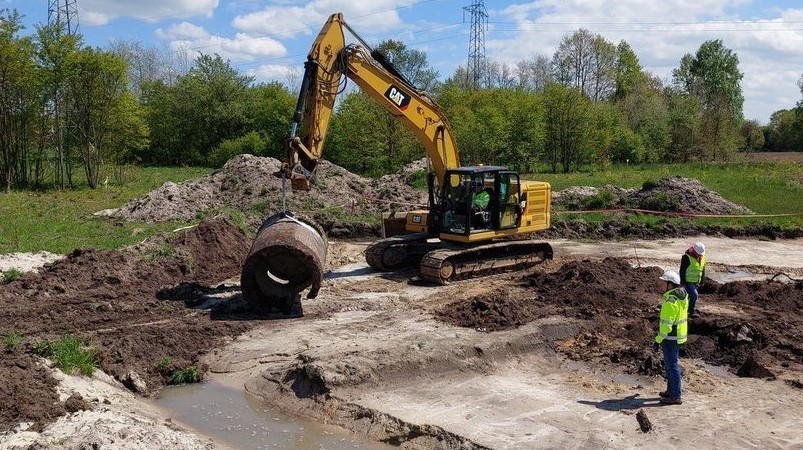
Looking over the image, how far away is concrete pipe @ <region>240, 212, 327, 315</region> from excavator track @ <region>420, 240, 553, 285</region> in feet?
9.18

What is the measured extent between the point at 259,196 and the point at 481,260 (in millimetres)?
10125

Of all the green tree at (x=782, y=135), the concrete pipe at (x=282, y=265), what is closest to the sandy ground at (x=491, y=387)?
the concrete pipe at (x=282, y=265)

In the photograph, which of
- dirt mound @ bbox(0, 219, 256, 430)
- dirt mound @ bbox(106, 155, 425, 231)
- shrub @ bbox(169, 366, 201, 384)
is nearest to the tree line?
dirt mound @ bbox(106, 155, 425, 231)

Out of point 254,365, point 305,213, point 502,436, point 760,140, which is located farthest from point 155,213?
point 760,140

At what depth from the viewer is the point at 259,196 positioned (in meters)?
23.4

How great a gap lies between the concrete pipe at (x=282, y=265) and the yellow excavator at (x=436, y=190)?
1.47 meters

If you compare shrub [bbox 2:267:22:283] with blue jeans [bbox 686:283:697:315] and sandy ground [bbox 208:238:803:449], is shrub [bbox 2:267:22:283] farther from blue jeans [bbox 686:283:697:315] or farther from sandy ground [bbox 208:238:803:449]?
blue jeans [bbox 686:283:697:315]

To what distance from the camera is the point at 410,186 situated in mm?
28797

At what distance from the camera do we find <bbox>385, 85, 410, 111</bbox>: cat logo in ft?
50.3

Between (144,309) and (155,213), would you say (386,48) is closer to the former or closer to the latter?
(155,213)

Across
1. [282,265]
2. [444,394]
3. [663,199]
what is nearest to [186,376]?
[282,265]

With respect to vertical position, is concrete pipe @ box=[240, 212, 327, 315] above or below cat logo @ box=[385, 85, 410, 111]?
below

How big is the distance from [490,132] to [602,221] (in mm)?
15859

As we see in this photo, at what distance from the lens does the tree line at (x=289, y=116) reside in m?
30.4
